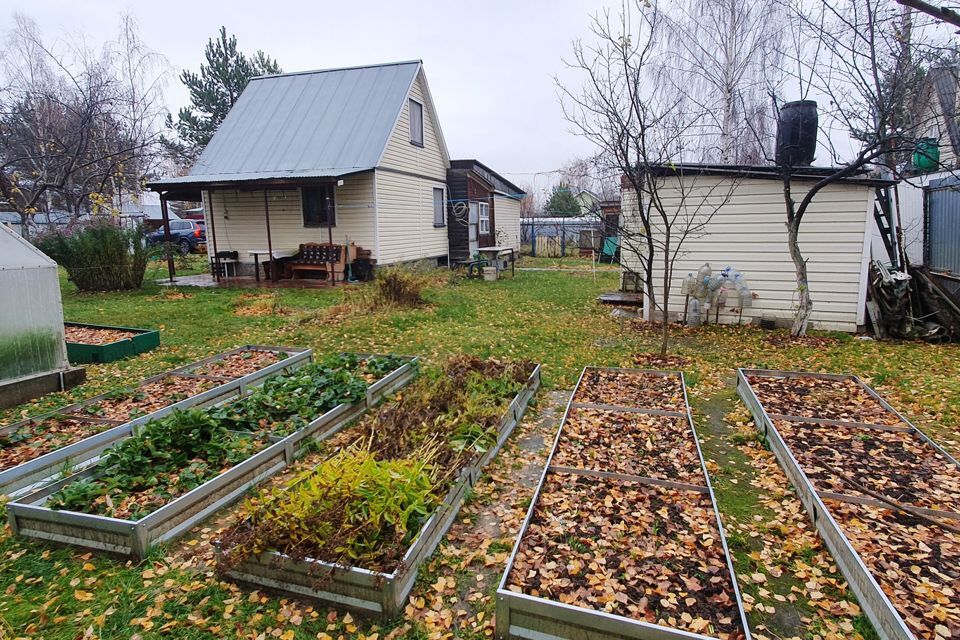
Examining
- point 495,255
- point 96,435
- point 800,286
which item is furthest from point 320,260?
point 800,286

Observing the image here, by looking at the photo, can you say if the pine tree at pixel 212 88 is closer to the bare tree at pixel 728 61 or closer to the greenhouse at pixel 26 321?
the bare tree at pixel 728 61

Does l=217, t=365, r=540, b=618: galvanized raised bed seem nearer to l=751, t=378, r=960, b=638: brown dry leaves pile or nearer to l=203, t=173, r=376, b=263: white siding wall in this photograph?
l=751, t=378, r=960, b=638: brown dry leaves pile

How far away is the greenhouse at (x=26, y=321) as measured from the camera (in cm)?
521

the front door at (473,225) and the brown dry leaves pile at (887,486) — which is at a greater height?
the front door at (473,225)

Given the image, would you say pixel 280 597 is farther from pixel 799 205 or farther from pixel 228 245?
pixel 228 245

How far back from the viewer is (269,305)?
10.6m

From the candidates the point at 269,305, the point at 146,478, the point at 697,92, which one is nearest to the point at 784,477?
the point at 146,478

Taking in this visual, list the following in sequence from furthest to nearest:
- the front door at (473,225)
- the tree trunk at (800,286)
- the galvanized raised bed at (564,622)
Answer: the front door at (473,225) → the tree trunk at (800,286) → the galvanized raised bed at (564,622)

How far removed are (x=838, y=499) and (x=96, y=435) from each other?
18.2ft

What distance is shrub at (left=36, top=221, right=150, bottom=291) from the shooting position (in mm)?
12578

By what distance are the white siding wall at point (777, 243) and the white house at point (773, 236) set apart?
0.01 metres

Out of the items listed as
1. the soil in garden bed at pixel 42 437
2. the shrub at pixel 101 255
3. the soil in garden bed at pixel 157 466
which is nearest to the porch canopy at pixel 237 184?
the shrub at pixel 101 255

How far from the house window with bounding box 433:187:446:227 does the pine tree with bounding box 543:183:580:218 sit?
12270 mm

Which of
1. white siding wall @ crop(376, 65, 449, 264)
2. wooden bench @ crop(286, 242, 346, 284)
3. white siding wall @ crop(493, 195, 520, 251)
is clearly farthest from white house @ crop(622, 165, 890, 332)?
white siding wall @ crop(493, 195, 520, 251)
